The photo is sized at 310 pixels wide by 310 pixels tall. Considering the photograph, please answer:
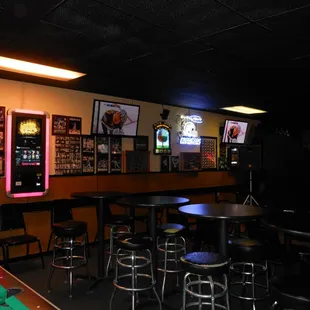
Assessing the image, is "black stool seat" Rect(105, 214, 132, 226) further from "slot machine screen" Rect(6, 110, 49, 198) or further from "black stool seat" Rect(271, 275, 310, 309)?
"black stool seat" Rect(271, 275, 310, 309)

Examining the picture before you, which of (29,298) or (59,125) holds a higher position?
(59,125)

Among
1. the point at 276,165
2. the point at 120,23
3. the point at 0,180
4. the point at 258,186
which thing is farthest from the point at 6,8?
the point at 276,165

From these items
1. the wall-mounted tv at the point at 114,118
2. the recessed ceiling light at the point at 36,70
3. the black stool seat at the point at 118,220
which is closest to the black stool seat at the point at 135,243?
the black stool seat at the point at 118,220

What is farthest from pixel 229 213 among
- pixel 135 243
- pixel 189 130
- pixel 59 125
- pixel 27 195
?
pixel 189 130

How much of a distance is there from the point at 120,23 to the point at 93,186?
357cm

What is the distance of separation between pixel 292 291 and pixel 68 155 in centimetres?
451

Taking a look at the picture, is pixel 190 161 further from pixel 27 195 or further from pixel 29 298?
pixel 29 298

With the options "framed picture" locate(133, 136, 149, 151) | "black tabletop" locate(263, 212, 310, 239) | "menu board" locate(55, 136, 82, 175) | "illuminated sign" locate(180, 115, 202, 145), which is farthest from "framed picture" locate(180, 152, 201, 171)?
"black tabletop" locate(263, 212, 310, 239)

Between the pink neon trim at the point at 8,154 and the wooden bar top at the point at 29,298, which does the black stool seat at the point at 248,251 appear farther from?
the pink neon trim at the point at 8,154

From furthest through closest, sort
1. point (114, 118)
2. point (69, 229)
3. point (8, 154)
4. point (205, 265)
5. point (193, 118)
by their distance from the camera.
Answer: point (193, 118), point (114, 118), point (8, 154), point (69, 229), point (205, 265)

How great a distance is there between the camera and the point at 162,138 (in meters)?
7.25

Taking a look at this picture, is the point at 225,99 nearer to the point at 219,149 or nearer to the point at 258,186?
the point at 219,149

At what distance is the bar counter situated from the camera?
5.30m

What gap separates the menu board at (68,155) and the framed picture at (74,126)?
7 centimetres
